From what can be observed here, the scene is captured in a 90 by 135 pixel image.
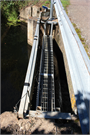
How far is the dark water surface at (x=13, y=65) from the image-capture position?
7.69 m

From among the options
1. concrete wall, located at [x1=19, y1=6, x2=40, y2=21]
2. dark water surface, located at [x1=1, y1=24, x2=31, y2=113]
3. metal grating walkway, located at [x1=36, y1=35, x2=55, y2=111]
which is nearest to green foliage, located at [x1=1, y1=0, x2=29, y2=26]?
concrete wall, located at [x1=19, y1=6, x2=40, y2=21]

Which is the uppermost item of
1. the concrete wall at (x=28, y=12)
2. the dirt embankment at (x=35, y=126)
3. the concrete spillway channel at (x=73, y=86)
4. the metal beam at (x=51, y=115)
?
the concrete wall at (x=28, y=12)

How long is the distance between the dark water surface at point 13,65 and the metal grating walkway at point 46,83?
9.26 feet

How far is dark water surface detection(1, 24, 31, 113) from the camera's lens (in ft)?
25.2

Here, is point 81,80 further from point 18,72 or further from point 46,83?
point 18,72

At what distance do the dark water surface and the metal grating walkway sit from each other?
2.82m

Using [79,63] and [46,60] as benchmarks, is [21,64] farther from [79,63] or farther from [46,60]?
[79,63]

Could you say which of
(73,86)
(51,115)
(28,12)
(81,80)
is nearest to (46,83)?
(51,115)

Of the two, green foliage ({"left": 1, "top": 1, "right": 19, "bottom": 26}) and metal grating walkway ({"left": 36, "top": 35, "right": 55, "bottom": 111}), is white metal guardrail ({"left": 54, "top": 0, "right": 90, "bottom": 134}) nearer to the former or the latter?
metal grating walkway ({"left": 36, "top": 35, "right": 55, "bottom": 111})

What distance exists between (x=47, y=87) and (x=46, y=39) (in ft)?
19.9

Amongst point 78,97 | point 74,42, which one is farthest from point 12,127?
point 74,42

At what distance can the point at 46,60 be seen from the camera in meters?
7.84

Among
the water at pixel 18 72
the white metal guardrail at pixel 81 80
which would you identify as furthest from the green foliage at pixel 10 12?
the white metal guardrail at pixel 81 80

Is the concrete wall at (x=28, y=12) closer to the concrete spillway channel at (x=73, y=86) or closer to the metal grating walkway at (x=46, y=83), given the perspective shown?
the metal grating walkway at (x=46, y=83)
